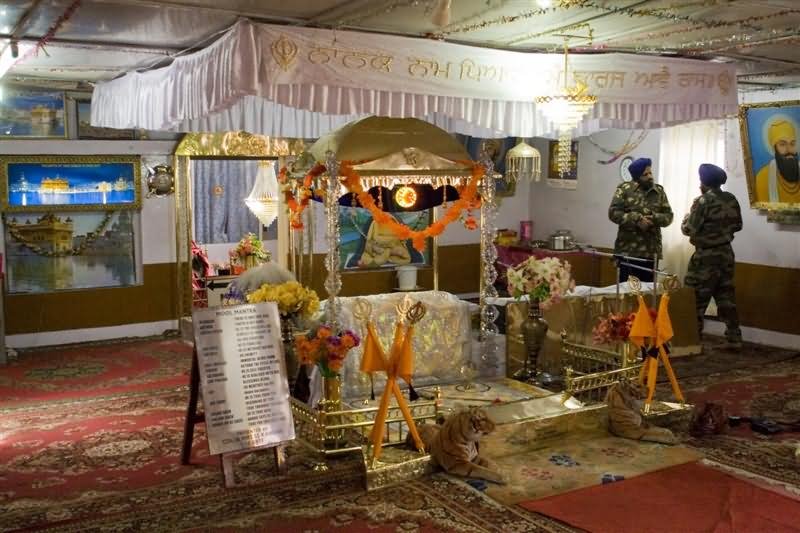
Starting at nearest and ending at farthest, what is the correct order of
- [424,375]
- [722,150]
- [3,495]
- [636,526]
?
[636,526] < [3,495] < [424,375] < [722,150]

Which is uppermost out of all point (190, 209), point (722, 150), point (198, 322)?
point (722, 150)

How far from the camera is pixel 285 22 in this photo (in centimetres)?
621

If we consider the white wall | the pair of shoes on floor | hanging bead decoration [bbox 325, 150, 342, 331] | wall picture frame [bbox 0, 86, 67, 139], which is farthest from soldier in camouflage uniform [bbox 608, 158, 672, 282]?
wall picture frame [bbox 0, 86, 67, 139]

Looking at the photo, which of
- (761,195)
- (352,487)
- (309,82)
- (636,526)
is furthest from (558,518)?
(761,195)

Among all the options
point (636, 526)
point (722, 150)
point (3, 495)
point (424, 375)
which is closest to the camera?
point (636, 526)

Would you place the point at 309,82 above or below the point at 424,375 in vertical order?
above

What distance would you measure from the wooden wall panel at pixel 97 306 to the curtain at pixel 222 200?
5.99 ft

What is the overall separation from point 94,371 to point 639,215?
605cm

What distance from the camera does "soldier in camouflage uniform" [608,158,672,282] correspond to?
986 cm

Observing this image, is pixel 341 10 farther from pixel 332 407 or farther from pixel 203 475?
pixel 203 475

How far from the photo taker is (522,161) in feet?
42.7

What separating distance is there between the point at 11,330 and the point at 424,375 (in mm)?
5193

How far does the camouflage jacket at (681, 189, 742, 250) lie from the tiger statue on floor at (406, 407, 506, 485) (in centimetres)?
535

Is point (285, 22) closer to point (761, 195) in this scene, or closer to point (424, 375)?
point (424, 375)
